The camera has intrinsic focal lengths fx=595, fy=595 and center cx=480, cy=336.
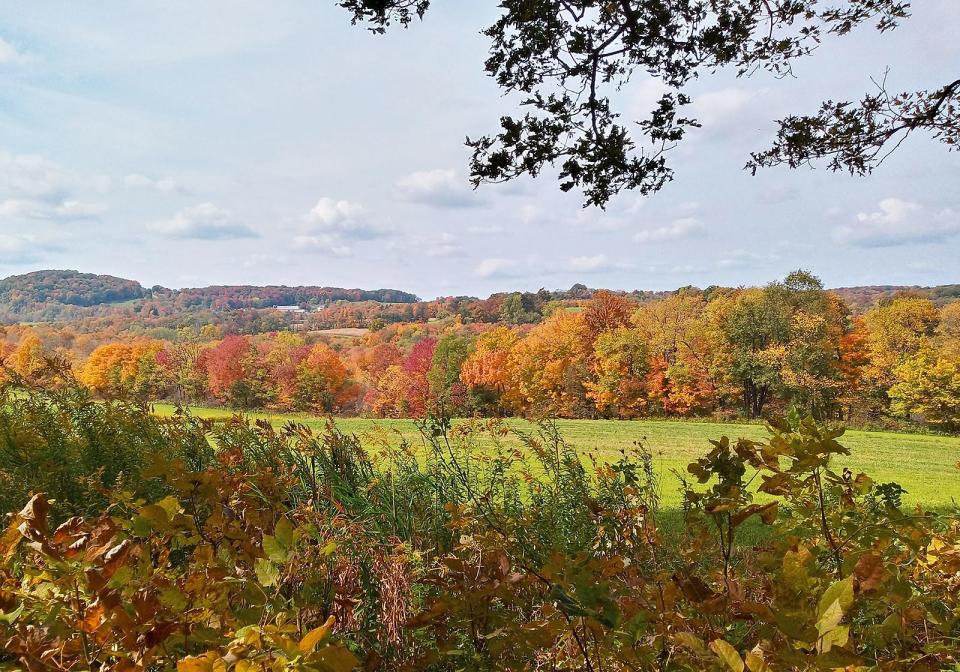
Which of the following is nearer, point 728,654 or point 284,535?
point 728,654

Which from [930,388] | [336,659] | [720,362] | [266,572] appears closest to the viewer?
[336,659]

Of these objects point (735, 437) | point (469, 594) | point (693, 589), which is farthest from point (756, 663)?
point (735, 437)

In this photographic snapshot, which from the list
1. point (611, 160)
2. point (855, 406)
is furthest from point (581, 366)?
point (611, 160)

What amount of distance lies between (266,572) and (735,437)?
26555 millimetres

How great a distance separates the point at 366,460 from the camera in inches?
169

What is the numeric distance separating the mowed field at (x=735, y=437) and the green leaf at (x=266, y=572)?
10587 millimetres

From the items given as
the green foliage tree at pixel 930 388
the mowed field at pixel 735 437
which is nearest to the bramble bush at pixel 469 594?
the mowed field at pixel 735 437

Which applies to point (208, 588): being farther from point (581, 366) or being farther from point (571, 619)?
point (581, 366)

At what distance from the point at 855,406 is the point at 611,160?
3834cm

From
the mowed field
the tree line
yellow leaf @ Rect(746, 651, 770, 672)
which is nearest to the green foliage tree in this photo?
the tree line

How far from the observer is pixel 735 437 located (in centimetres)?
2484

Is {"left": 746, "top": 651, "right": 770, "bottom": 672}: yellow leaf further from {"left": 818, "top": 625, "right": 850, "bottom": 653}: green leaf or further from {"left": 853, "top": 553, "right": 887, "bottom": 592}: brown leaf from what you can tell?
{"left": 853, "top": 553, "right": 887, "bottom": 592}: brown leaf

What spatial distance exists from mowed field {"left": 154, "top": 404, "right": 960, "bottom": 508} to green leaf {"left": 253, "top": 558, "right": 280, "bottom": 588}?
10.6 metres

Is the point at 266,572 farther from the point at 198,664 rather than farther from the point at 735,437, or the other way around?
the point at 735,437
